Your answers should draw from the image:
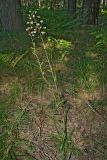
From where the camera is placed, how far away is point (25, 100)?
4.29 metres

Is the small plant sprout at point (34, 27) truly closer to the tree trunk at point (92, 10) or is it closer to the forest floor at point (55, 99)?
the forest floor at point (55, 99)

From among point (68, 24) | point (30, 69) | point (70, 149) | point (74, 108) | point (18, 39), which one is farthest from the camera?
point (68, 24)

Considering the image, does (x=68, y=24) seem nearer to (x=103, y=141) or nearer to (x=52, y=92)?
(x=52, y=92)

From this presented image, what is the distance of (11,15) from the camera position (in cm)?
645

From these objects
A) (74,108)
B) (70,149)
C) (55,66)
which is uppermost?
(55,66)

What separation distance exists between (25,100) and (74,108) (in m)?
0.66

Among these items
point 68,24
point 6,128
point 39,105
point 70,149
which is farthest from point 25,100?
point 68,24

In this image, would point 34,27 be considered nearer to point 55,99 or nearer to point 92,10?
point 92,10

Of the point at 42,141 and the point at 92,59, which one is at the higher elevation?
the point at 92,59

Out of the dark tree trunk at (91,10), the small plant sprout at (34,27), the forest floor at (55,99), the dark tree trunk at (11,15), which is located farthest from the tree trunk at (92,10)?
the dark tree trunk at (11,15)

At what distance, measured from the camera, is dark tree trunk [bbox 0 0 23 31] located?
6.39m

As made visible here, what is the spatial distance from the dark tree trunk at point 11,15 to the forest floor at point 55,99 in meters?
1.03

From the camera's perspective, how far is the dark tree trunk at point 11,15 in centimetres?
639

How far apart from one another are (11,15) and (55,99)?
9.35ft
